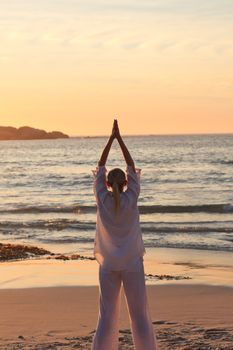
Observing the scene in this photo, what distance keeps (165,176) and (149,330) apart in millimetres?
45734

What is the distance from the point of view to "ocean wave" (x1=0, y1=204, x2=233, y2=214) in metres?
28.4

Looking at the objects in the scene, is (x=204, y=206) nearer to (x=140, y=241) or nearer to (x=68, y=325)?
(x=68, y=325)

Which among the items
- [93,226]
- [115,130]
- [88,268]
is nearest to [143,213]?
[93,226]

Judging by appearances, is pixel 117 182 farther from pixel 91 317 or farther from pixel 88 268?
pixel 88 268

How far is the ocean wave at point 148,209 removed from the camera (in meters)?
28.4

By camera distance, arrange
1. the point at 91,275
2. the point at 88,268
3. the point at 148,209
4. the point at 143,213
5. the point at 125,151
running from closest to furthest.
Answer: the point at 125,151 < the point at 91,275 < the point at 88,268 < the point at 143,213 < the point at 148,209

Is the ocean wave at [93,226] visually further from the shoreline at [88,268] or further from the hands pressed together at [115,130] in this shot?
the hands pressed together at [115,130]

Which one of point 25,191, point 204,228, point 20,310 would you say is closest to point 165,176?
point 25,191

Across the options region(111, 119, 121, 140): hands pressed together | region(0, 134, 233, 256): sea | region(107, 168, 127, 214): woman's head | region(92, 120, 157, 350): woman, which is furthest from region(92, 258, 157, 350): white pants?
region(0, 134, 233, 256): sea

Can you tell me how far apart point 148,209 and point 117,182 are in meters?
22.6

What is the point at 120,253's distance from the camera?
6.40 metres

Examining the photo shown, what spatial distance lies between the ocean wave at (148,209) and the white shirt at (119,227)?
2142 cm

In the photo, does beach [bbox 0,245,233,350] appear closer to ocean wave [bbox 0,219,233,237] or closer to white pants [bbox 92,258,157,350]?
white pants [bbox 92,258,157,350]

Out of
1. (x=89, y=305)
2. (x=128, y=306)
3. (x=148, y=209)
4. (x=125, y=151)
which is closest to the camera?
(x=128, y=306)
